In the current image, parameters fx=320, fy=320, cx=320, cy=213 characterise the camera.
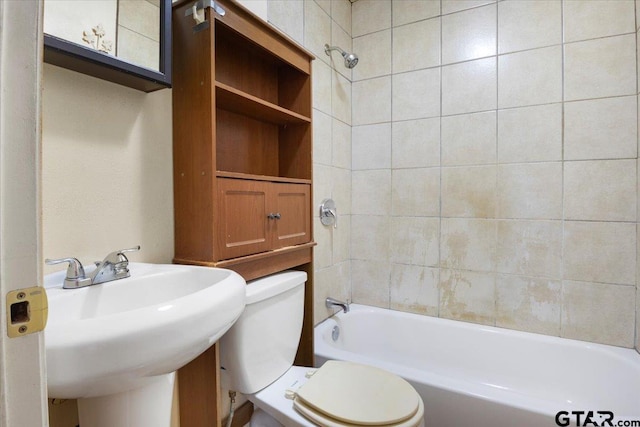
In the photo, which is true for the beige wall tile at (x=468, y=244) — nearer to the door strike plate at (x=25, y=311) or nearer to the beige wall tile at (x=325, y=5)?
the beige wall tile at (x=325, y=5)

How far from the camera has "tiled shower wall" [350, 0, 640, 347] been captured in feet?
5.07

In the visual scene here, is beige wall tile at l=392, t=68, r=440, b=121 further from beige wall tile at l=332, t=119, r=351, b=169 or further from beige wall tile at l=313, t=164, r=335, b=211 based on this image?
beige wall tile at l=313, t=164, r=335, b=211

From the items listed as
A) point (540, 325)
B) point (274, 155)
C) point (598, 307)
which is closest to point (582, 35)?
point (598, 307)

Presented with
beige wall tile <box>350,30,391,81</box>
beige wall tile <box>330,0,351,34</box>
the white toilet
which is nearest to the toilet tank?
the white toilet

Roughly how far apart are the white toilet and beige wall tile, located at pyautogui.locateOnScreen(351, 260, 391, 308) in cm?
90

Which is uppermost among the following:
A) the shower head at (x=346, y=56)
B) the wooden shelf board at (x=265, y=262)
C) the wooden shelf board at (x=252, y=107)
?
the shower head at (x=346, y=56)

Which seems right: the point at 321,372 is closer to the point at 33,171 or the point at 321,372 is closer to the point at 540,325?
the point at 33,171

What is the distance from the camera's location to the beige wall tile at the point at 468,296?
5.97 feet

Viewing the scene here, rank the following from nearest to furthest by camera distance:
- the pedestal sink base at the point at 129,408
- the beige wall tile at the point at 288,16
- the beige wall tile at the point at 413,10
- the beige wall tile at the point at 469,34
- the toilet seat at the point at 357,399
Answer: the pedestal sink base at the point at 129,408 → the toilet seat at the point at 357,399 → the beige wall tile at the point at 288,16 → the beige wall tile at the point at 469,34 → the beige wall tile at the point at 413,10

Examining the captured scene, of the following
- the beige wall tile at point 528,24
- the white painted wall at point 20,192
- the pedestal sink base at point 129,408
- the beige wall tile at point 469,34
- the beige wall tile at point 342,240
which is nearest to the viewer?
the white painted wall at point 20,192

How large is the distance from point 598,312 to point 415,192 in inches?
42.5

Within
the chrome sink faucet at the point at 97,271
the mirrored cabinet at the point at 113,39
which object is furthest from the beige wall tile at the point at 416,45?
the chrome sink faucet at the point at 97,271

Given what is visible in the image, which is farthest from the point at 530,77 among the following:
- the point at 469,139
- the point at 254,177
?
the point at 254,177

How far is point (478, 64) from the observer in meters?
1.81
